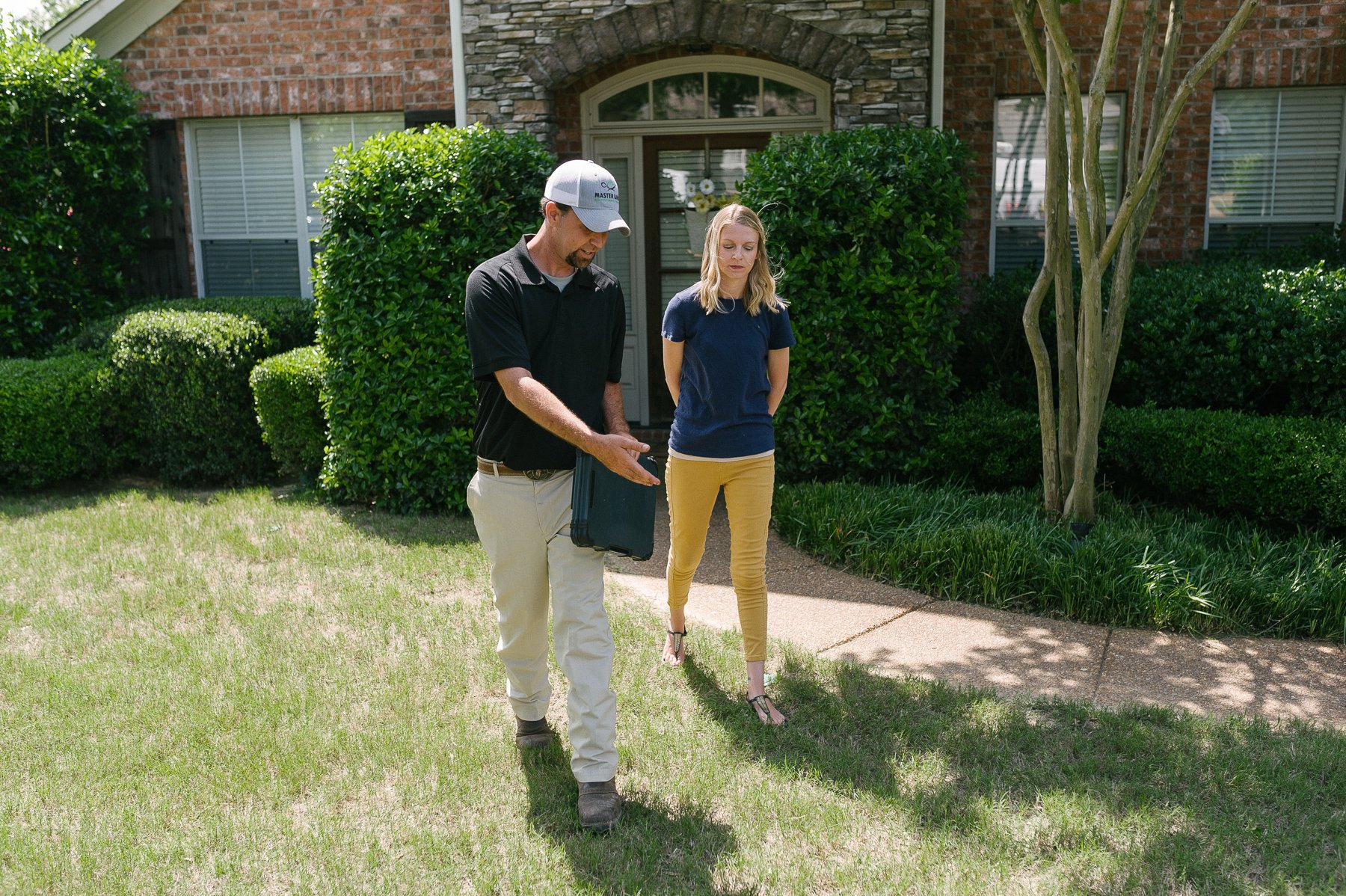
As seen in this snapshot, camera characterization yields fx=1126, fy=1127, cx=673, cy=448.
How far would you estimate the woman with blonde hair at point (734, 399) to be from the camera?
4250 mm

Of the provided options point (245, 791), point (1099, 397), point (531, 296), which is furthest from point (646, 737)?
point (1099, 397)

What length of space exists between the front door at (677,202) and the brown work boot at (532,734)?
546cm

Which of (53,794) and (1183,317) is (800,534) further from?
(53,794)

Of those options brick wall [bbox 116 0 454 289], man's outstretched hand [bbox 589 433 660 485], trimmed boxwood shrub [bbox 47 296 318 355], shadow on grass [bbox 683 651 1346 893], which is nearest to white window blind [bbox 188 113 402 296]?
brick wall [bbox 116 0 454 289]

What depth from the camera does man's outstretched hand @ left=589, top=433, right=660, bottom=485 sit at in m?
3.43

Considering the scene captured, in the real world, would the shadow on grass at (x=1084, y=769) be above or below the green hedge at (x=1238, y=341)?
below

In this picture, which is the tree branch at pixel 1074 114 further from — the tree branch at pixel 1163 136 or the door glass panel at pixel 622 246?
the door glass panel at pixel 622 246

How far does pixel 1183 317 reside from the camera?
7520 millimetres

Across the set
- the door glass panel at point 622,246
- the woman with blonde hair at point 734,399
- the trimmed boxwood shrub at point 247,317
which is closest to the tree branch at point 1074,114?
the woman with blonde hair at point 734,399

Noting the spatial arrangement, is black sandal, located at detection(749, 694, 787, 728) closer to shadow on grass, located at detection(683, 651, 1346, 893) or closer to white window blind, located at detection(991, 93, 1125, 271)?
shadow on grass, located at detection(683, 651, 1346, 893)

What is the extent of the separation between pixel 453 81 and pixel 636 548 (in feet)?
21.9

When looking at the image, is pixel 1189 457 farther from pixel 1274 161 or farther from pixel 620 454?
pixel 620 454

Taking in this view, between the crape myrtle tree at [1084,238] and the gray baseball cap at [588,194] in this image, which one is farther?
the crape myrtle tree at [1084,238]

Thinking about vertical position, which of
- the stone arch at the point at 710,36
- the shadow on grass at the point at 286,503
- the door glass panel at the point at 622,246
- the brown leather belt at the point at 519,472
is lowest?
the shadow on grass at the point at 286,503
